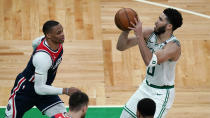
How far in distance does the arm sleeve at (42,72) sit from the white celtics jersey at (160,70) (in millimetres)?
1157

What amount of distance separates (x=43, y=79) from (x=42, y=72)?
93 mm

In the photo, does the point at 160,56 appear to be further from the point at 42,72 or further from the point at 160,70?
the point at 42,72

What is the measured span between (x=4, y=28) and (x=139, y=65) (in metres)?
2.66

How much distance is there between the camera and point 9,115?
196 inches

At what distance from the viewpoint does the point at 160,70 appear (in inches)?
193

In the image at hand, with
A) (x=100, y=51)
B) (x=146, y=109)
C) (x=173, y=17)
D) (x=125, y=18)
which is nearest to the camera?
(x=146, y=109)

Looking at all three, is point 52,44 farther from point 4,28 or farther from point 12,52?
point 4,28

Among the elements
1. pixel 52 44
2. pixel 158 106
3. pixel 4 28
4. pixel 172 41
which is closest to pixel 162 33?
pixel 172 41

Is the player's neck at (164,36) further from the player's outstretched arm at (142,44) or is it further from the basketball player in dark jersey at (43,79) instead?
the basketball player in dark jersey at (43,79)

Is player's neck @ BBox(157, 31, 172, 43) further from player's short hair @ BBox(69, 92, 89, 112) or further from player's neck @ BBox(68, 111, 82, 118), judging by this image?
player's neck @ BBox(68, 111, 82, 118)

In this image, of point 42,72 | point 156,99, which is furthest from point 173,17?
point 42,72

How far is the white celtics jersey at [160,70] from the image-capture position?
489cm

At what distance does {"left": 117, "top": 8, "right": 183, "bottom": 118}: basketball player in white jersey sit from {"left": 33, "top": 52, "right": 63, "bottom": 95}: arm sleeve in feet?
3.31

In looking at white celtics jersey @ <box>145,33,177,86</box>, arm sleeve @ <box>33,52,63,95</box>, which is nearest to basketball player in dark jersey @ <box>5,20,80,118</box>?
arm sleeve @ <box>33,52,63,95</box>
